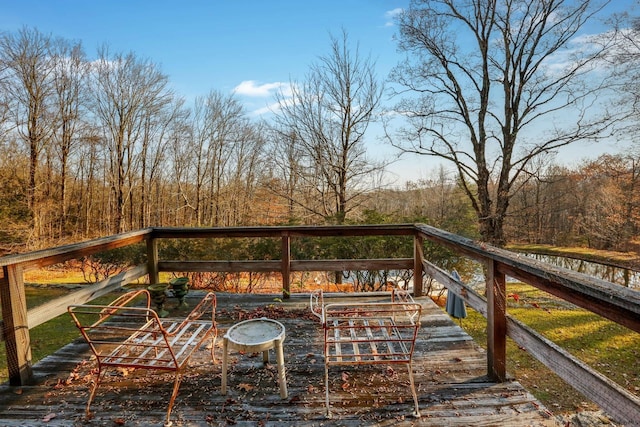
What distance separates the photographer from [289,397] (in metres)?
2.07

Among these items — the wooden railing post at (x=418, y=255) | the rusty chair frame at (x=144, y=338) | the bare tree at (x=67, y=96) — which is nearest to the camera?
the rusty chair frame at (x=144, y=338)

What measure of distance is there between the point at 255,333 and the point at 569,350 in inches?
253

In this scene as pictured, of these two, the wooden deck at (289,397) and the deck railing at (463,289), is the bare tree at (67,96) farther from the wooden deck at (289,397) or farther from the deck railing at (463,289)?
the wooden deck at (289,397)

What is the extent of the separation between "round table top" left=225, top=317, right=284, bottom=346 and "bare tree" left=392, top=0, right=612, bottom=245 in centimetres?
913

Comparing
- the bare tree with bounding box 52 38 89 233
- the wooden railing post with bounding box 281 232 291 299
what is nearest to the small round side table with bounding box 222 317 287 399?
the wooden railing post with bounding box 281 232 291 299

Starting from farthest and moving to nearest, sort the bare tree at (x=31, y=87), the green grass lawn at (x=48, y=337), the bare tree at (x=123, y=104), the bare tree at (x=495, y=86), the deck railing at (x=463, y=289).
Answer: the bare tree at (x=123, y=104) < the bare tree at (x=31, y=87) < the bare tree at (x=495, y=86) < the green grass lawn at (x=48, y=337) < the deck railing at (x=463, y=289)

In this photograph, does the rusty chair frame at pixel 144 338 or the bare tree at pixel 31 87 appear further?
the bare tree at pixel 31 87

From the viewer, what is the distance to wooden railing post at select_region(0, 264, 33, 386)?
2.14 meters

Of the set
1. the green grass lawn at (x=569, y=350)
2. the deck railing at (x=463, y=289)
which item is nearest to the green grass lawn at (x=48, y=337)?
the deck railing at (x=463, y=289)

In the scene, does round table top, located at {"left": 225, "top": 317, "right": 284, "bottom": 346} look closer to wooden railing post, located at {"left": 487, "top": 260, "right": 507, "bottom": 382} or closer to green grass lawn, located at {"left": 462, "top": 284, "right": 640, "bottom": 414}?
wooden railing post, located at {"left": 487, "top": 260, "right": 507, "bottom": 382}

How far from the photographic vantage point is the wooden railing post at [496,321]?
2.14 meters

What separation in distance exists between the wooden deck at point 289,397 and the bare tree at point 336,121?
7013 millimetres

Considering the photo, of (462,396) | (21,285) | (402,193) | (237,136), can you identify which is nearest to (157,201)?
(237,136)

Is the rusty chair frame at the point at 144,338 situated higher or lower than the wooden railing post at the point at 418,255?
lower
